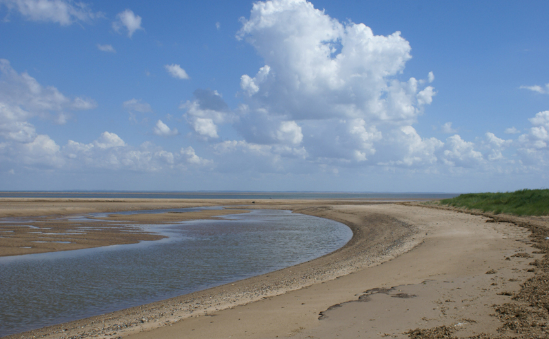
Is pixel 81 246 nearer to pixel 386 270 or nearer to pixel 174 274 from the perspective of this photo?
pixel 174 274

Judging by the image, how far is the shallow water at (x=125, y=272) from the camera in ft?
35.0

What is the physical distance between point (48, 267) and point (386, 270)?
15.1 m

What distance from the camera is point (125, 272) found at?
15.2 metres

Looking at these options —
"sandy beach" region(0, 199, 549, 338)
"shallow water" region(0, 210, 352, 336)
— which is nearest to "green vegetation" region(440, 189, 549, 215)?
"sandy beach" region(0, 199, 549, 338)

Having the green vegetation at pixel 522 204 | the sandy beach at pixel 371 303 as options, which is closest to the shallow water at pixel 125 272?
the sandy beach at pixel 371 303

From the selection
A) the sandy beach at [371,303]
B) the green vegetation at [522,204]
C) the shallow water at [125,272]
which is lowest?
the shallow water at [125,272]

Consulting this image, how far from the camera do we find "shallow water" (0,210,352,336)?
10680 mm

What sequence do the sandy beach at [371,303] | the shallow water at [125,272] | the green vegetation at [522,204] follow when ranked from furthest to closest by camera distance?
the green vegetation at [522,204] < the shallow water at [125,272] < the sandy beach at [371,303]

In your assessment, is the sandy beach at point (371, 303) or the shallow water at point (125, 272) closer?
the sandy beach at point (371, 303)

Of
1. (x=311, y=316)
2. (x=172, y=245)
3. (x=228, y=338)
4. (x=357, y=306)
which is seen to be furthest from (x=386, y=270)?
(x=172, y=245)

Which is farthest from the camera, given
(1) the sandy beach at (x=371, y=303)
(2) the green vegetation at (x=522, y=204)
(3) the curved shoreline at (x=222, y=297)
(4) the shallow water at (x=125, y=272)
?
(2) the green vegetation at (x=522, y=204)

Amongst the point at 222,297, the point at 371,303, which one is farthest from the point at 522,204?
the point at 222,297

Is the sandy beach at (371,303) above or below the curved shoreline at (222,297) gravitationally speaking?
above

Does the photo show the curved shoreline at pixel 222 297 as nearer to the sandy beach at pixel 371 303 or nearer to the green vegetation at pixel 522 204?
the sandy beach at pixel 371 303
